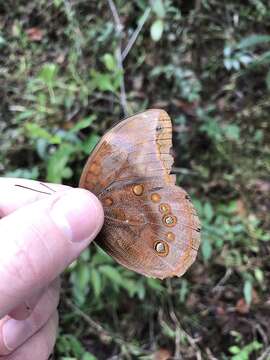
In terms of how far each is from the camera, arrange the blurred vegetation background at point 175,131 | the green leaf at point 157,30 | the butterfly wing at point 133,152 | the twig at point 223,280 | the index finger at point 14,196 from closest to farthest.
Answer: the butterfly wing at point 133,152
the index finger at point 14,196
the blurred vegetation background at point 175,131
the twig at point 223,280
the green leaf at point 157,30

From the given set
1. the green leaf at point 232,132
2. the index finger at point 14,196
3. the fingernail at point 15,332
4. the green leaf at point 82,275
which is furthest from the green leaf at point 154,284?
the green leaf at point 232,132

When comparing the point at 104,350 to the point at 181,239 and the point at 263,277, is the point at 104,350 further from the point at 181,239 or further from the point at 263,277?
the point at 181,239

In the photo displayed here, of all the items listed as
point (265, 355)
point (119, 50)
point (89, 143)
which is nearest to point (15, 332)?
point (89, 143)

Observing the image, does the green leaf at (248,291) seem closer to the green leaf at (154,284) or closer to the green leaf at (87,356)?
the green leaf at (154,284)

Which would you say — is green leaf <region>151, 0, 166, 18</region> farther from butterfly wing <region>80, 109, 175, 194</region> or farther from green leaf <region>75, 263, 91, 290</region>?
butterfly wing <region>80, 109, 175, 194</region>

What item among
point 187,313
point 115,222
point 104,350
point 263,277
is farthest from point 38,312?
point 263,277

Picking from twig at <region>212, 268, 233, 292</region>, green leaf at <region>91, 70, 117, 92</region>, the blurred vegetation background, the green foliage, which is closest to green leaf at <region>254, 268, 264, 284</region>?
the blurred vegetation background
